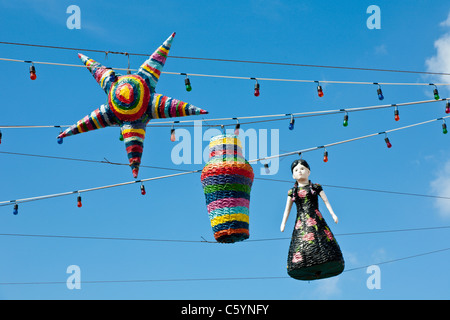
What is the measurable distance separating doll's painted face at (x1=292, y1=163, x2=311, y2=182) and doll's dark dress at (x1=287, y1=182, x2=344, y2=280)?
0.83 ft

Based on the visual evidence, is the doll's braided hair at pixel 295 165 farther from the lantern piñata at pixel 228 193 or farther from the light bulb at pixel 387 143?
the light bulb at pixel 387 143

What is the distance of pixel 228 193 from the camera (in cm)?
1189

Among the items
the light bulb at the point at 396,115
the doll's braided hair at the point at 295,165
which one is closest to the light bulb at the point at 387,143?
the light bulb at the point at 396,115

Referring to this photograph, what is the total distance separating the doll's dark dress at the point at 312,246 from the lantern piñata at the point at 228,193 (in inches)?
39.3

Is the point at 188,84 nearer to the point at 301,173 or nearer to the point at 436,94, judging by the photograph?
the point at 301,173

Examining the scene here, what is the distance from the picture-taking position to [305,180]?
38.0 ft

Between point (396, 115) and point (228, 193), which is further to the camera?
point (396, 115)

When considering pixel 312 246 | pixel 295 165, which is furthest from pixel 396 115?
pixel 312 246

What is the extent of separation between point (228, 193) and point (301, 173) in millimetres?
1159

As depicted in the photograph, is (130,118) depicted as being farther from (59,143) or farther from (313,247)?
(313,247)

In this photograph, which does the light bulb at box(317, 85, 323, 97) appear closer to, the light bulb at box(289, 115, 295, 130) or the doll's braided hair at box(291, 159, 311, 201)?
the light bulb at box(289, 115, 295, 130)

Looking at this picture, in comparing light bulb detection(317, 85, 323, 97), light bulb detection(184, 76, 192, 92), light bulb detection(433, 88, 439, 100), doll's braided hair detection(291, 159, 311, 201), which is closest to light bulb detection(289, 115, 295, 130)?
light bulb detection(317, 85, 323, 97)

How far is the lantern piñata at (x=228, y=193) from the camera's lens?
1187cm

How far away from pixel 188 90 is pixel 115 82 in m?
1.08
